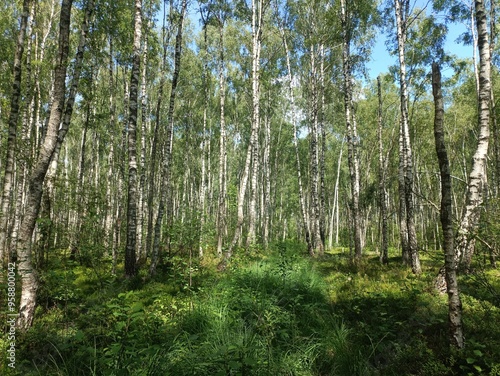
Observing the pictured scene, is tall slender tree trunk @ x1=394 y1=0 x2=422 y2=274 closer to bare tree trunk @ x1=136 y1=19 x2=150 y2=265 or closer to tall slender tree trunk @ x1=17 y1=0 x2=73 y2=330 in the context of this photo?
tall slender tree trunk @ x1=17 y1=0 x2=73 y2=330

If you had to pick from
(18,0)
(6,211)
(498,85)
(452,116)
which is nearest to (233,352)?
(6,211)

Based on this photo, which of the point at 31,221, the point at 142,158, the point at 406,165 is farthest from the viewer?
the point at 142,158

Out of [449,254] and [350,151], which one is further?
[350,151]

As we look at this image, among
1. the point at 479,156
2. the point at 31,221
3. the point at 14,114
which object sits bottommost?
the point at 31,221

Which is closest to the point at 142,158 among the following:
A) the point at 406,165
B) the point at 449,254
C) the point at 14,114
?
the point at 14,114

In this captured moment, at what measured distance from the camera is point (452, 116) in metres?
23.7

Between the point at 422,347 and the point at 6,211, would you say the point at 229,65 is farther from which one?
the point at 422,347

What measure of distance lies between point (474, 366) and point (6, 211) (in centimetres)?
998

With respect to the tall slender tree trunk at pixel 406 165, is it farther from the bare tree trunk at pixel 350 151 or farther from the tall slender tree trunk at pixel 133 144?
the tall slender tree trunk at pixel 133 144

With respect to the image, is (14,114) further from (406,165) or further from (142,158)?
(406,165)

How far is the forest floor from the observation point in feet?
10.1

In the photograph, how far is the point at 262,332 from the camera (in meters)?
4.09

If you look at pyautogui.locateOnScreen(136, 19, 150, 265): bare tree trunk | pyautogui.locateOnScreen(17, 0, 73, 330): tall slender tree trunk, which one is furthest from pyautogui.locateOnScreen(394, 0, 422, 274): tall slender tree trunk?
pyautogui.locateOnScreen(136, 19, 150, 265): bare tree trunk

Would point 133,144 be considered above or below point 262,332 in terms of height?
above
